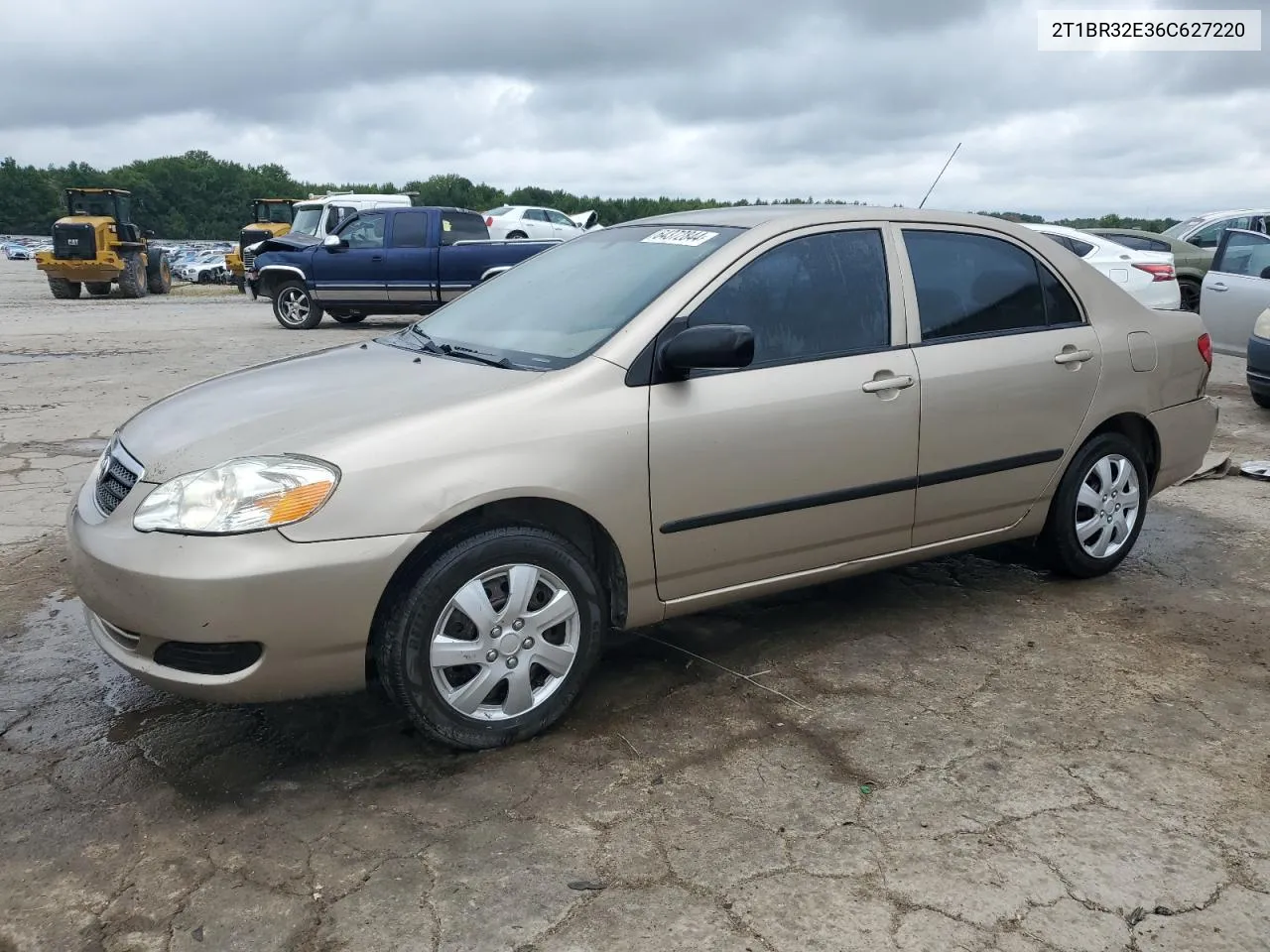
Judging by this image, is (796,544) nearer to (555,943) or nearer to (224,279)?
(555,943)

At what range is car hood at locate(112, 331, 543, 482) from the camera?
2977mm

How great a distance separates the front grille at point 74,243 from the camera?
77.4 ft

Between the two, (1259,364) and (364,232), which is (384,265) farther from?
(1259,364)

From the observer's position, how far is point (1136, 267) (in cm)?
1216

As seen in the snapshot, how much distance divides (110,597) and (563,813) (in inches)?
53.1

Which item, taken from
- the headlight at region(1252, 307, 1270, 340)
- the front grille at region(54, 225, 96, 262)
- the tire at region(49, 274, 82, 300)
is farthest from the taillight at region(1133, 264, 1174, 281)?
the tire at region(49, 274, 82, 300)

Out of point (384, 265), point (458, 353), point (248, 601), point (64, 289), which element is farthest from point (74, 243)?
point (248, 601)

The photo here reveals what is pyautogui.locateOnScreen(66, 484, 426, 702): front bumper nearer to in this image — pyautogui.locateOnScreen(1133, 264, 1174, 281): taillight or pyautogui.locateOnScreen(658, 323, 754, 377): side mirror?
pyautogui.locateOnScreen(658, 323, 754, 377): side mirror

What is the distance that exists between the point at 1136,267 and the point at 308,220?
52.7 ft

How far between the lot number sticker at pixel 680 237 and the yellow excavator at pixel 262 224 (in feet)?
83.1

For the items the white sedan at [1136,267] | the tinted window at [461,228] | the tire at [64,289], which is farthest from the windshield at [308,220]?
the white sedan at [1136,267]

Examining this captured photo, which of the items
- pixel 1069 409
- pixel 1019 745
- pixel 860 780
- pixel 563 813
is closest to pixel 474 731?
pixel 563 813

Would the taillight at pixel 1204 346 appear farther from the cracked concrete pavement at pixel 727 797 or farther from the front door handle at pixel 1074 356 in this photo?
the cracked concrete pavement at pixel 727 797

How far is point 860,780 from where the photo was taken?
2975mm
